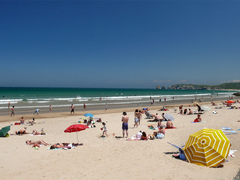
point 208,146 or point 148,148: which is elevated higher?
point 208,146

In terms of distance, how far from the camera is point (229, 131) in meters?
11.0

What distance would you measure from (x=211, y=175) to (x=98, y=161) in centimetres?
398

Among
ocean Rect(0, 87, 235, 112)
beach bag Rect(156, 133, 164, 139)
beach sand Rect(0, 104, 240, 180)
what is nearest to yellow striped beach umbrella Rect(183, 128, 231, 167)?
beach sand Rect(0, 104, 240, 180)

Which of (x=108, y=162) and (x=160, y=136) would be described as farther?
(x=160, y=136)

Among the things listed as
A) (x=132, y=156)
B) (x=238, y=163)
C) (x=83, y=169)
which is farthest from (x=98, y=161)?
(x=238, y=163)

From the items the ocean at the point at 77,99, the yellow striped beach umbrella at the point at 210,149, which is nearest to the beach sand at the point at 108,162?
the yellow striped beach umbrella at the point at 210,149

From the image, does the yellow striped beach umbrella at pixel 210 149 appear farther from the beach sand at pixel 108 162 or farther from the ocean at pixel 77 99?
the ocean at pixel 77 99

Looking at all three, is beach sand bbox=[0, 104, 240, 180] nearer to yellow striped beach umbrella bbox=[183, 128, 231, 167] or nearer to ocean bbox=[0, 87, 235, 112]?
yellow striped beach umbrella bbox=[183, 128, 231, 167]

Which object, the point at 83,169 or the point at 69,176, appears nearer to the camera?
the point at 69,176

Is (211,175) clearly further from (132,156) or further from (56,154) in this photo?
(56,154)

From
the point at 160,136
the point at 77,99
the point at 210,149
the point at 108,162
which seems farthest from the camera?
the point at 77,99

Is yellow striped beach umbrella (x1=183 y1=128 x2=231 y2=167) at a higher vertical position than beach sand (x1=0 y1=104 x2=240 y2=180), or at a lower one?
higher

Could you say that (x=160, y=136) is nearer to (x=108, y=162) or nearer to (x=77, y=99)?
(x=108, y=162)

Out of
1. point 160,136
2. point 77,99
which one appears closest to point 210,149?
point 160,136
